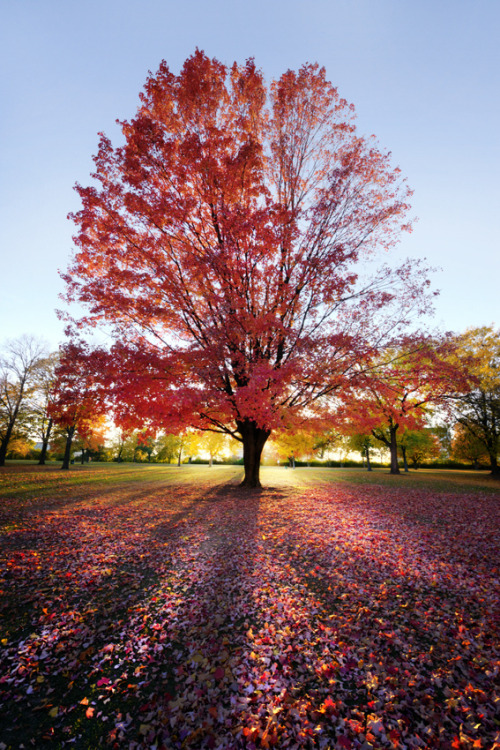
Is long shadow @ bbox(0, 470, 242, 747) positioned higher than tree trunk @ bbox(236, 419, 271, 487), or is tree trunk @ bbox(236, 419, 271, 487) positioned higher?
tree trunk @ bbox(236, 419, 271, 487)

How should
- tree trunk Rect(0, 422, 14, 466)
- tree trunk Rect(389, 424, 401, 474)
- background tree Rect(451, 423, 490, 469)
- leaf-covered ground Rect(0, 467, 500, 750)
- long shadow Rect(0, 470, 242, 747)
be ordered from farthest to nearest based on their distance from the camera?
tree trunk Rect(389, 424, 401, 474)
tree trunk Rect(0, 422, 14, 466)
background tree Rect(451, 423, 490, 469)
long shadow Rect(0, 470, 242, 747)
leaf-covered ground Rect(0, 467, 500, 750)

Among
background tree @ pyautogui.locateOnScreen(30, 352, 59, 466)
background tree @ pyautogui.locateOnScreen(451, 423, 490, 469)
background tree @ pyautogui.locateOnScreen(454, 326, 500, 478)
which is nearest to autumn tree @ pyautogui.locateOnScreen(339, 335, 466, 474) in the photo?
background tree @ pyautogui.locateOnScreen(454, 326, 500, 478)

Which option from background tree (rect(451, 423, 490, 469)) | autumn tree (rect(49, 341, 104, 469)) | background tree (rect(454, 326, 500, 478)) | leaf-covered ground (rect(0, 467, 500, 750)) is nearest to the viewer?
leaf-covered ground (rect(0, 467, 500, 750))

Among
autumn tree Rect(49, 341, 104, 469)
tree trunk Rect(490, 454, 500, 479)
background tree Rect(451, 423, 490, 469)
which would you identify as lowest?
tree trunk Rect(490, 454, 500, 479)

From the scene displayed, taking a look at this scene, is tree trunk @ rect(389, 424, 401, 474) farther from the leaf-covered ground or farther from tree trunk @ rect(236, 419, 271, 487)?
the leaf-covered ground

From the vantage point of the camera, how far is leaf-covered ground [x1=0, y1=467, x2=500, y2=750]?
2.97 meters

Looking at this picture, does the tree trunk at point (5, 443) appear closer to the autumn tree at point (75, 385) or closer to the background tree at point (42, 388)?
the background tree at point (42, 388)

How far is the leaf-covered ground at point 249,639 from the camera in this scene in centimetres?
297

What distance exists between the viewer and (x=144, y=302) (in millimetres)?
12031

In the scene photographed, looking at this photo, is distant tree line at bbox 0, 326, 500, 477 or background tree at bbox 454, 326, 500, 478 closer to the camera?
distant tree line at bbox 0, 326, 500, 477

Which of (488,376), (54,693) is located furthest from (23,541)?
(488,376)

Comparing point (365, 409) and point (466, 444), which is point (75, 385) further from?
point (466, 444)

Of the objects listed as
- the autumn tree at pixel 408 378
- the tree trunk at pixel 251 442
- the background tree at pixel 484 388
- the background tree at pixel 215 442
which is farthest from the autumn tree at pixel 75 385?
the background tree at pixel 484 388

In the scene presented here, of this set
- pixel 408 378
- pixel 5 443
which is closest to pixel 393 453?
pixel 408 378
